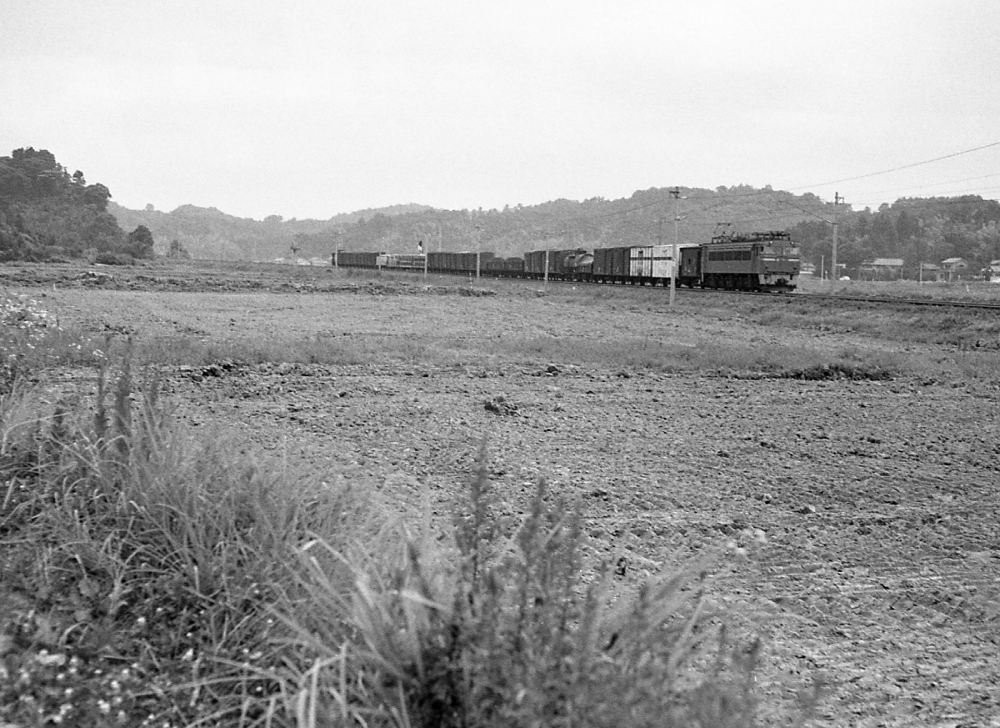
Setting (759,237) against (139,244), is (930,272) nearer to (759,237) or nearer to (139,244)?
(759,237)

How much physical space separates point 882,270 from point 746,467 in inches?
2992

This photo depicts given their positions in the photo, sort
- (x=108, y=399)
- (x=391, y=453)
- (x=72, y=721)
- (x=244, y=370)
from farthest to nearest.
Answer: (x=244, y=370)
(x=391, y=453)
(x=108, y=399)
(x=72, y=721)

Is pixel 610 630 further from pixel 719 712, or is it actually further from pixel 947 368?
pixel 947 368

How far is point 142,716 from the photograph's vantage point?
8.65 feet

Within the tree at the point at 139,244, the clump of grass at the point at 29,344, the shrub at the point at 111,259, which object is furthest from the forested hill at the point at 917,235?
the clump of grass at the point at 29,344

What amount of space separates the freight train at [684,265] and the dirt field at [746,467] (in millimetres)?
23588

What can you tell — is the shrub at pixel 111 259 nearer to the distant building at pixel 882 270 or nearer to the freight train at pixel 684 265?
the freight train at pixel 684 265

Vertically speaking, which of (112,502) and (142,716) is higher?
(112,502)

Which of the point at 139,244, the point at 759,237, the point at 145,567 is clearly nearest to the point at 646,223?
the point at 139,244

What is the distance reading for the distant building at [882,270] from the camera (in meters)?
74.8

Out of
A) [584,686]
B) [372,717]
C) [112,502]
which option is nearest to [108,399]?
[112,502]

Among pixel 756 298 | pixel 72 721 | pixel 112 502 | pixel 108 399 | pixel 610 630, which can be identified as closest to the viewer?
pixel 72 721

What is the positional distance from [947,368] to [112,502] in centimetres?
1484

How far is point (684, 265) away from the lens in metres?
50.6
